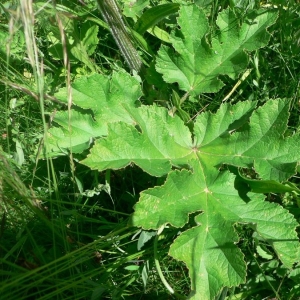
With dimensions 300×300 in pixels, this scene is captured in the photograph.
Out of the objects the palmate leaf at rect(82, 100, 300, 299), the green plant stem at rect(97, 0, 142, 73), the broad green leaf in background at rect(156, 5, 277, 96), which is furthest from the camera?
the broad green leaf in background at rect(156, 5, 277, 96)

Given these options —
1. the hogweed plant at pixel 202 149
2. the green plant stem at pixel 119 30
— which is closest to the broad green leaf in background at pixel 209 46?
the hogweed plant at pixel 202 149

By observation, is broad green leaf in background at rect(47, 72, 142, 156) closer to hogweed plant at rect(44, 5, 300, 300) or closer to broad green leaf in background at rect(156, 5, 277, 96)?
hogweed plant at rect(44, 5, 300, 300)

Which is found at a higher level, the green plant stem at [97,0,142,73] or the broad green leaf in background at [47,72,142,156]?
the green plant stem at [97,0,142,73]

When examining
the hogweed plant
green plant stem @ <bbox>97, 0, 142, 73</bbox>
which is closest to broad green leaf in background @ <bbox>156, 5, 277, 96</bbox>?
the hogweed plant

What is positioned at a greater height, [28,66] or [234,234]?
[28,66]

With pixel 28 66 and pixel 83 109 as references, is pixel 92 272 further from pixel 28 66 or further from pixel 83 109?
pixel 28 66

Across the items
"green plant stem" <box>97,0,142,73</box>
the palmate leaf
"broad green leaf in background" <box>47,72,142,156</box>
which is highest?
"green plant stem" <box>97,0,142,73</box>

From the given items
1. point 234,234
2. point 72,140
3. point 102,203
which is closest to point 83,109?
point 72,140

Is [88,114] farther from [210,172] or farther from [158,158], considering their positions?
[210,172]

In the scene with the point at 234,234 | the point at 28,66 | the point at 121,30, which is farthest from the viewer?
the point at 28,66
